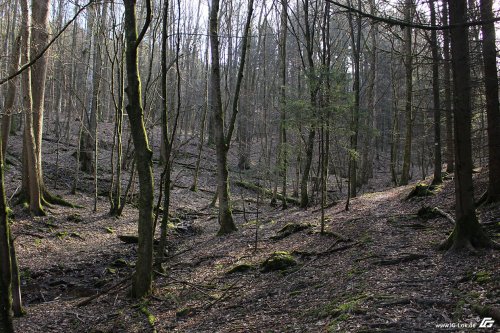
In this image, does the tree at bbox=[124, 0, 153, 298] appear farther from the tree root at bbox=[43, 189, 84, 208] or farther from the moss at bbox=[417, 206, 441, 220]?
the tree root at bbox=[43, 189, 84, 208]

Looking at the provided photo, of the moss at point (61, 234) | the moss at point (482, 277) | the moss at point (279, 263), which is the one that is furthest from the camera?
the moss at point (61, 234)

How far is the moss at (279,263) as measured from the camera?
347 inches

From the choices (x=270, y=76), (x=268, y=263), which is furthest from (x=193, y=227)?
(x=270, y=76)

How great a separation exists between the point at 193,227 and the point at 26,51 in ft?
27.0

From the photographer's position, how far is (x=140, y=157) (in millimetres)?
7875

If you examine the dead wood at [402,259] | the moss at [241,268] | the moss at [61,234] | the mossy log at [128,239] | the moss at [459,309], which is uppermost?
the dead wood at [402,259]

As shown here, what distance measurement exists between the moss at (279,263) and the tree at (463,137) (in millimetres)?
3417

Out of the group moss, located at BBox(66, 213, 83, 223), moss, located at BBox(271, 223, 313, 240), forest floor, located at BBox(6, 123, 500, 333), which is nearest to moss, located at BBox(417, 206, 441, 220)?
forest floor, located at BBox(6, 123, 500, 333)

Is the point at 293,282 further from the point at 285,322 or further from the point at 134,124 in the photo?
the point at 134,124

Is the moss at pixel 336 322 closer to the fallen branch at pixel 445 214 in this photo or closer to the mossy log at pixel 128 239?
the fallen branch at pixel 445 214

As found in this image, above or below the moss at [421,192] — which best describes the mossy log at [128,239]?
below

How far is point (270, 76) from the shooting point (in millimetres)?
39188

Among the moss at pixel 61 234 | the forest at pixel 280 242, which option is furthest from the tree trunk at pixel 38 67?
the moss at pixel 61 234

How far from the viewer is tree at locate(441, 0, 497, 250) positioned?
646 cm
